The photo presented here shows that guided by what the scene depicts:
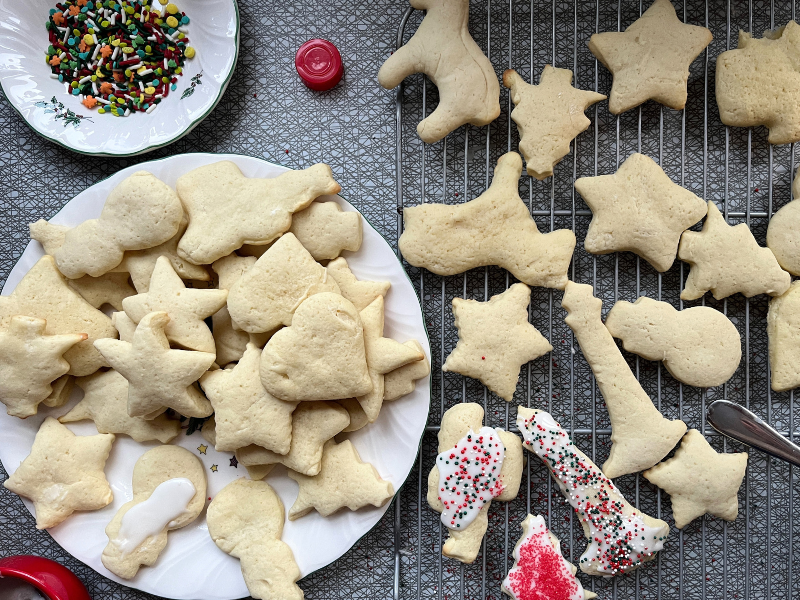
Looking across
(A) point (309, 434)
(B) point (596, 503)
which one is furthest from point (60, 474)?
(B) point (596, 503)

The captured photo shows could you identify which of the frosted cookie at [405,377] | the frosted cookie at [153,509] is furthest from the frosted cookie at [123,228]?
the frosted cookie at [405,377]

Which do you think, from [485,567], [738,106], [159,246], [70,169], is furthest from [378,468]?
[738,106]

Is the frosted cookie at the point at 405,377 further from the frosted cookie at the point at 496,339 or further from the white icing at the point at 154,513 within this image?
the white icing at the point at 154,513

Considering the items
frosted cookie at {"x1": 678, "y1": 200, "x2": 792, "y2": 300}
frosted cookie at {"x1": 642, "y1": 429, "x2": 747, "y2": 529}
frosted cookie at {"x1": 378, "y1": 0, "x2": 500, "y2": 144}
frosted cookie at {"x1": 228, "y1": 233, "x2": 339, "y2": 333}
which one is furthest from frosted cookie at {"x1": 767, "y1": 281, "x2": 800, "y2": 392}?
frosted cookie at {"x1": 228, "y1": 233, "x2": 339, "y2": 333}

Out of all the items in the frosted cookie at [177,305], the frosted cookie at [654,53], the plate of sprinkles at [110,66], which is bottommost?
the frosted cookie at [177,305]

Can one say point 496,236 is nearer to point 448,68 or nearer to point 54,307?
point 448,68
